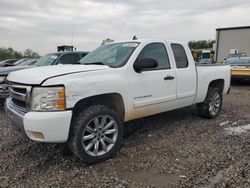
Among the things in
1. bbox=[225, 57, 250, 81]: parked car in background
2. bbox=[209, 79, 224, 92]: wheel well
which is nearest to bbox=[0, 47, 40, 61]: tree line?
bbox=[225, 57, 250, 81]: parked car in background

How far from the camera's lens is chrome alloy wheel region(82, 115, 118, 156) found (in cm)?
383

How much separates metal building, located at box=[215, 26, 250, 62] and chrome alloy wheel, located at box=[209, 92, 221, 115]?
103ft

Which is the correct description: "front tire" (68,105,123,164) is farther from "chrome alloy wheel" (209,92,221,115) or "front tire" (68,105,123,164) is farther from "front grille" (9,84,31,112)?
"chrome alloy wheel" (209,92,221,115)

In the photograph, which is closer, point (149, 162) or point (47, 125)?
point (47, 125)

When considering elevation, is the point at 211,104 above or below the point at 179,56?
below

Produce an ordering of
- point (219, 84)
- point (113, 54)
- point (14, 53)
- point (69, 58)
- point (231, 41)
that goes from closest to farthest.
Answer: point (113, 54) < point (219, 84) < point (69, 58) < point (231, 41) < point (14, 53)

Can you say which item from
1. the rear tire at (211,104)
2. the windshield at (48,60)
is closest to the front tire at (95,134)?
the rear tire at (211,104)

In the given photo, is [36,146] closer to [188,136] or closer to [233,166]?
[188,136]

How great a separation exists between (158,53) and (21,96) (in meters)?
2.54

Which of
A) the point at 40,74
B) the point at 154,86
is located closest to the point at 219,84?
the point at 154,86

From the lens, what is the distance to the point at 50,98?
3.49m

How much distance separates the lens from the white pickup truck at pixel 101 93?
3504 millimetres

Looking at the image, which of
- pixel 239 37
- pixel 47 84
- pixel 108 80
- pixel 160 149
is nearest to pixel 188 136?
pixel 160 149

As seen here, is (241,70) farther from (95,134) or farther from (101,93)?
(95,134)
